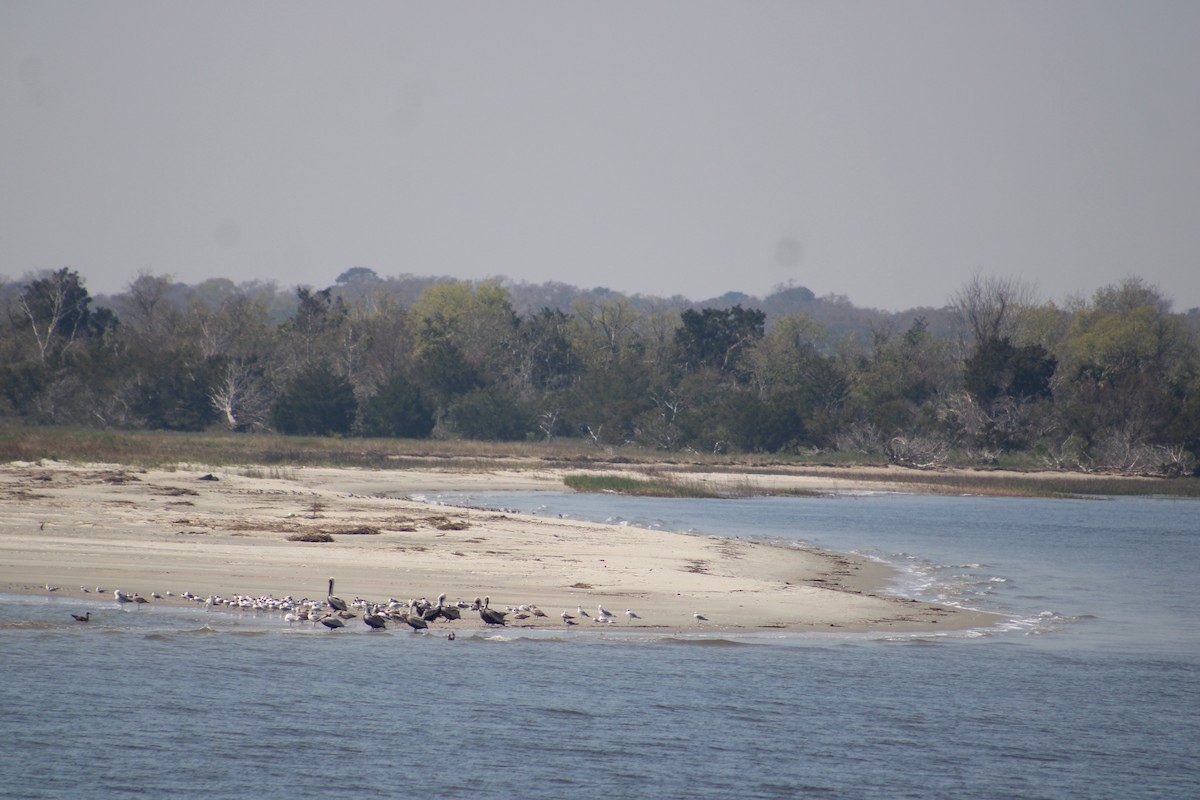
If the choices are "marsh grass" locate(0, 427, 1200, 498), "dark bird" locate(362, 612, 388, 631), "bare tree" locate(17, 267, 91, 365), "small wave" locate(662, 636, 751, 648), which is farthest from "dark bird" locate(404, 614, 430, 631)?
"bare tree" locate(17, 267, 91, 365)

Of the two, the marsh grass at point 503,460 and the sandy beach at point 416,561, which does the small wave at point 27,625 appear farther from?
the marsh grass at point 503,460

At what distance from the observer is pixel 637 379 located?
7456 cm

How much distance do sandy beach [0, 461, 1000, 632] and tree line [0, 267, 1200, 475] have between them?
3681 cm

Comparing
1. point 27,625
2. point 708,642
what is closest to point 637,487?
point 708,642

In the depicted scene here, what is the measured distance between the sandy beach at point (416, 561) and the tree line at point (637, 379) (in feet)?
121

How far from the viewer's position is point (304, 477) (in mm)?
39469

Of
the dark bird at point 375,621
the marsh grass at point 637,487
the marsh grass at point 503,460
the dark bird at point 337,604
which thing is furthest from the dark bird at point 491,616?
the marsh grass at point 637,487

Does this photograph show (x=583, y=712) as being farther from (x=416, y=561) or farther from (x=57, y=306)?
(x=57, y=306)

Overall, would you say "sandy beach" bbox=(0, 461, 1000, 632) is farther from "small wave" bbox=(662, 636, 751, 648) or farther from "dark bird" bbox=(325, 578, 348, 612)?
"dark bird" bbox=(325, 578, 348, 612)

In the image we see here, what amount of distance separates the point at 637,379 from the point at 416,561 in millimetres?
55621

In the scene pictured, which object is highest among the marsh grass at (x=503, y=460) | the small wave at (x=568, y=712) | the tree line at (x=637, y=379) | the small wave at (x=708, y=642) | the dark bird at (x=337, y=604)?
the tree line at (x=637, y=379)

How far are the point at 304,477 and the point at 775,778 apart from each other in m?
31.3

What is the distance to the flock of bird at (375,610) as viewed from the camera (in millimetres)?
14867

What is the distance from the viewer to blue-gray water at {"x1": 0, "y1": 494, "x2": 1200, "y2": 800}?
10.0m
